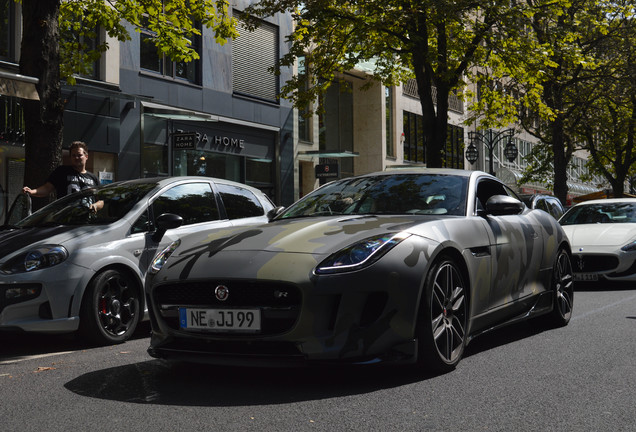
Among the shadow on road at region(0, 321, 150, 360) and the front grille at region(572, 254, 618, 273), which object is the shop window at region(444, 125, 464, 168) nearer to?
the front grille at region(572, 254, 618, 273)

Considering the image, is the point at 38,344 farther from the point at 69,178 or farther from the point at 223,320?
the point at 223,320

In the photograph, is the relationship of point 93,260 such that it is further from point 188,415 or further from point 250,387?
point 188,415

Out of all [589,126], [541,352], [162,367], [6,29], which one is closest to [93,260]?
[162,367]

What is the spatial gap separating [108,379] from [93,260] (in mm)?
1763

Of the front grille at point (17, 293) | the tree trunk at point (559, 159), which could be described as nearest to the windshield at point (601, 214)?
the front grille at point (17, 293)

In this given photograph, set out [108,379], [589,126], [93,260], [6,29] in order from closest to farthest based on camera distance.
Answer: [108,379]
[93,260]
[6,29]
[589,126]

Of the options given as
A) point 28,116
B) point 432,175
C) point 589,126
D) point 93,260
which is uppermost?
point 589,126

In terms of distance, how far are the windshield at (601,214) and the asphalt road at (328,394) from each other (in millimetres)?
7562

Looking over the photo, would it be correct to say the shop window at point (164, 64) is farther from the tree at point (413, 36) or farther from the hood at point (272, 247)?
the hood at point (272, 247)

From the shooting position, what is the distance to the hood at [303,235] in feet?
16.1

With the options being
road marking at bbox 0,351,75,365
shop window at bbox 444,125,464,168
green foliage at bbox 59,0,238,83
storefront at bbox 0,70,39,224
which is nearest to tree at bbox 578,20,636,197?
shop window at bbox 444,125,464,168

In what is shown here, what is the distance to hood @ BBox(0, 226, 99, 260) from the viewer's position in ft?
21.8

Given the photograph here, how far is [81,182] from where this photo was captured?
362 inches

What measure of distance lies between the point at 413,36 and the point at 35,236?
12.2 m
